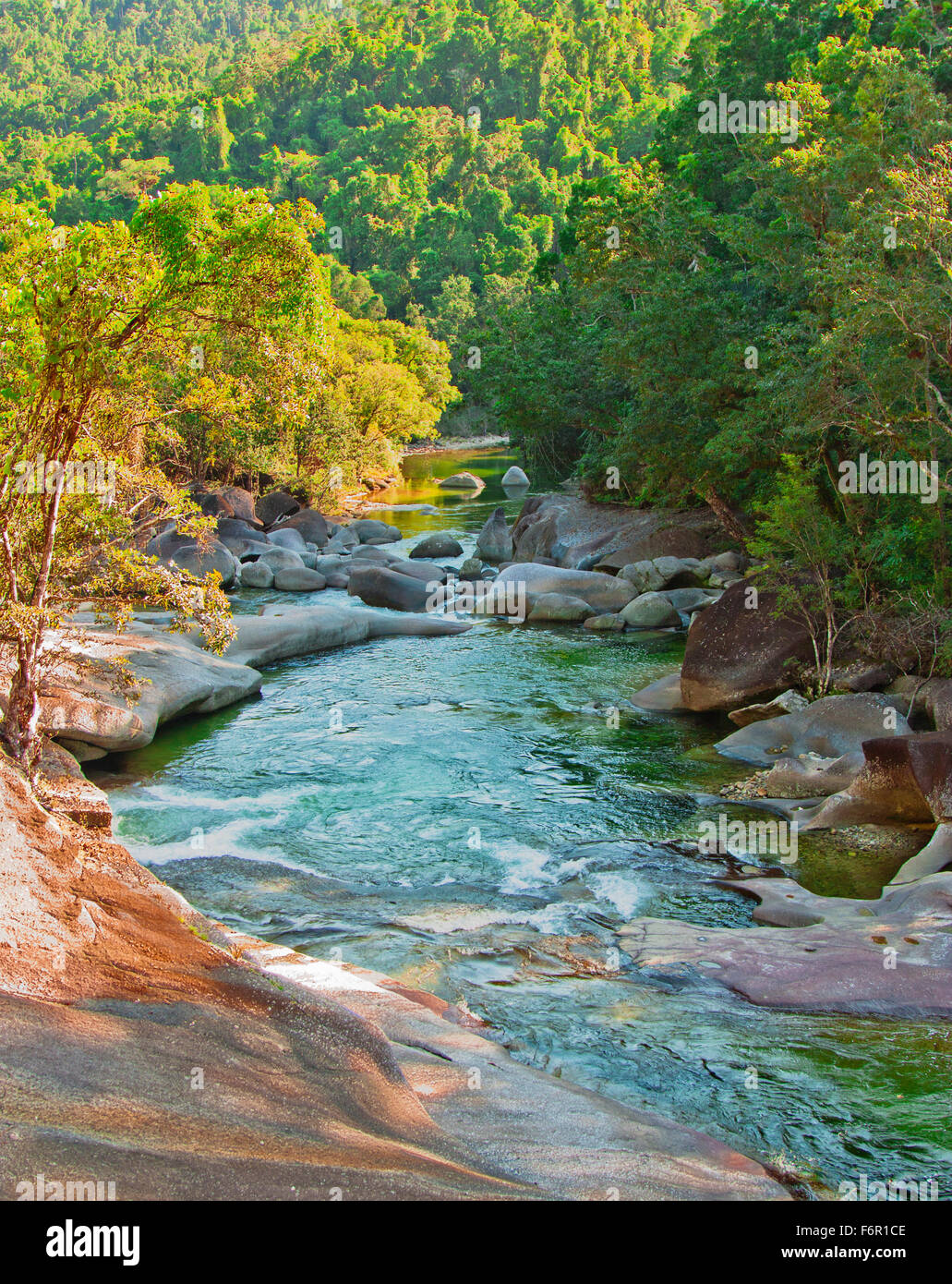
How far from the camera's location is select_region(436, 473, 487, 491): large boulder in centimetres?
4862

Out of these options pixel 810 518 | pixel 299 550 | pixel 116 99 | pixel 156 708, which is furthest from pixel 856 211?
pixel 116 99

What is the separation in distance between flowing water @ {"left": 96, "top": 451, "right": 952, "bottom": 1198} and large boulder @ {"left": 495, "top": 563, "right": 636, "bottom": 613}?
2.36 meters

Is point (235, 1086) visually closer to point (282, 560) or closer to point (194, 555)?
point (194, 555)

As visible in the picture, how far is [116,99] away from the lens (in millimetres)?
141125

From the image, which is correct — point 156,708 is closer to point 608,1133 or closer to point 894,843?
point 894,843

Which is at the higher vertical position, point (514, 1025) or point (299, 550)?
point (299, 550)

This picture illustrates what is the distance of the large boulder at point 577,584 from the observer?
2198cm

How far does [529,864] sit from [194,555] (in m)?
16.0

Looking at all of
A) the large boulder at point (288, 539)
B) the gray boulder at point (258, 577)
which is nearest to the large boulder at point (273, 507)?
the large boulder at point (288, 539)

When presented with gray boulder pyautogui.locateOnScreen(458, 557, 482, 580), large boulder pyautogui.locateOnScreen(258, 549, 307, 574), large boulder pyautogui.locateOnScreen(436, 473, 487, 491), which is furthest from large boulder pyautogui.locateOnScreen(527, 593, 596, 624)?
large boulder pyautogui.locateOnScreen(436, 473, 487, 491)

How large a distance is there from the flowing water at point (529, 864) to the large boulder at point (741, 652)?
662 millimetres

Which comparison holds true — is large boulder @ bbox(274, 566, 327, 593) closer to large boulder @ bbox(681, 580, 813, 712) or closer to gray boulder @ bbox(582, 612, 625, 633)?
gray boulder @ bbox(582, 612, 625, 633)

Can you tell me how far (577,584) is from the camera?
22.5 meters
